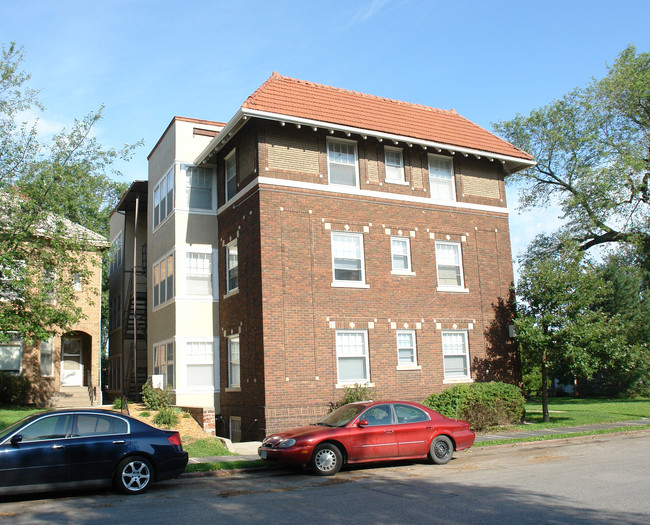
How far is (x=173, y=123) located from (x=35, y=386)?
39.8 ft

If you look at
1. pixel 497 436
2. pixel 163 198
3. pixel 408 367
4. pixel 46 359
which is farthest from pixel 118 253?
pixel 497 436

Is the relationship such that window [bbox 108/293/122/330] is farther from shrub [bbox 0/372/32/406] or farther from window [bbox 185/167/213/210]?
window [bbox 185/167/213/210]

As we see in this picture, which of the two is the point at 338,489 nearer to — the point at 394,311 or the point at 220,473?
the point at 220,473

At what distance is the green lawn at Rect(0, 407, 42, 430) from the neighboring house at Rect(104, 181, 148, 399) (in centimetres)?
367

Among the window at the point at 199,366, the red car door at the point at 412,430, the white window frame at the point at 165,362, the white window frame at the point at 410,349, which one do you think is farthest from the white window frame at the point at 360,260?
the red car door at the point at 412,430

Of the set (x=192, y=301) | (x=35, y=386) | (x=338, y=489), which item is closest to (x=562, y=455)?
(x=338, y=489)

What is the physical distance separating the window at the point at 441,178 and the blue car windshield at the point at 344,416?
10503 millimetres

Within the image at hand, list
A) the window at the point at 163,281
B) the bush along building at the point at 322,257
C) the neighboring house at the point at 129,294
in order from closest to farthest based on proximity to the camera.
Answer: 1. the bush along building at the point at 322,257
2. the window at the point at 163,281
3. the neighboring house at the point at 129,294

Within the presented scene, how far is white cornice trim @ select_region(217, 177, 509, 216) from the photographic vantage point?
1861 cm

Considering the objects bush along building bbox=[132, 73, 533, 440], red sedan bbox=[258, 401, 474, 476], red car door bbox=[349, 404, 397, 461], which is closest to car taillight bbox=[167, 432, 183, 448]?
red sedan bbox=[258, 401, 474, 476]

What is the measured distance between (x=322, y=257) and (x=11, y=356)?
1445 cm

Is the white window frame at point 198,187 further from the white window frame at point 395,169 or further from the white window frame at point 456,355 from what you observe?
the white window frame at point 456,355

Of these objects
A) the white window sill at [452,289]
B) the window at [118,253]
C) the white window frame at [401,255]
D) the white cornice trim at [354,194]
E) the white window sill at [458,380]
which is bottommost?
the white window sill at [458,380]

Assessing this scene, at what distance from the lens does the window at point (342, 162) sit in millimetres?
19750
